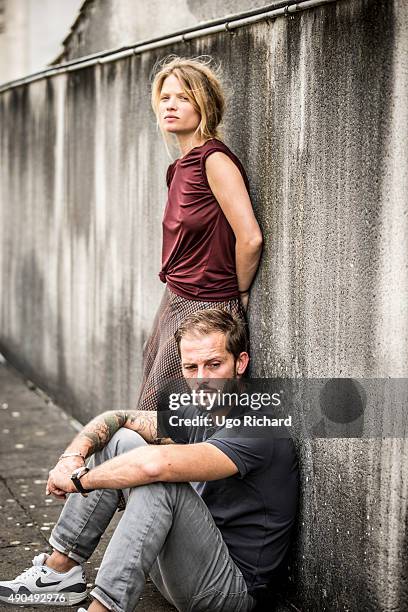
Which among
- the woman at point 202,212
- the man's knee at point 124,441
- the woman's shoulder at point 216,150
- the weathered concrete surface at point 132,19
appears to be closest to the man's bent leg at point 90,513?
the man's knee at point 124,441

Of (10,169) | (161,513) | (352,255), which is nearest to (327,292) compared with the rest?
(352,255)

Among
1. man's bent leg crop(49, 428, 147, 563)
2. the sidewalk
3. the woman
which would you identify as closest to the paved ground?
the sidewalk

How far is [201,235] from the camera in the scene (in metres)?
4.40

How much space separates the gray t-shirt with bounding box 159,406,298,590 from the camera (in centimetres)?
381

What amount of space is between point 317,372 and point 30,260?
5201 mm

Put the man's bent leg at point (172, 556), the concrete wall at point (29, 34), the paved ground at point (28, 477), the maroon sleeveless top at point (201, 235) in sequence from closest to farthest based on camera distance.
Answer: the man's bent leg at point (172, 556)
the maroon sleeveless top at point (201, 235)
the paved ground at point (28, 477)
the concrete wall at point (29, 34)

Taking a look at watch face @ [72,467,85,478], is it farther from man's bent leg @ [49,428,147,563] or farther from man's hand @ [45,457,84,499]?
man's bent leg @ [49,428,147,563]

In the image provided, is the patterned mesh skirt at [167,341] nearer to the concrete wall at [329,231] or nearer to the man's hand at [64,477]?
the concrete wall at [329,231]

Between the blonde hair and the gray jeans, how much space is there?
148 centimetres

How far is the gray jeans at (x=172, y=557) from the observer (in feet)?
12.0

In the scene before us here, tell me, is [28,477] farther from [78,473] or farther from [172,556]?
[172,556]

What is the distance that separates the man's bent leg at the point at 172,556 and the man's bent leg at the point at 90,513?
37 centimetres

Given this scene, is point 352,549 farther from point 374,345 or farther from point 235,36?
point 235,36

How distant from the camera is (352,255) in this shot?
11.9 feet
